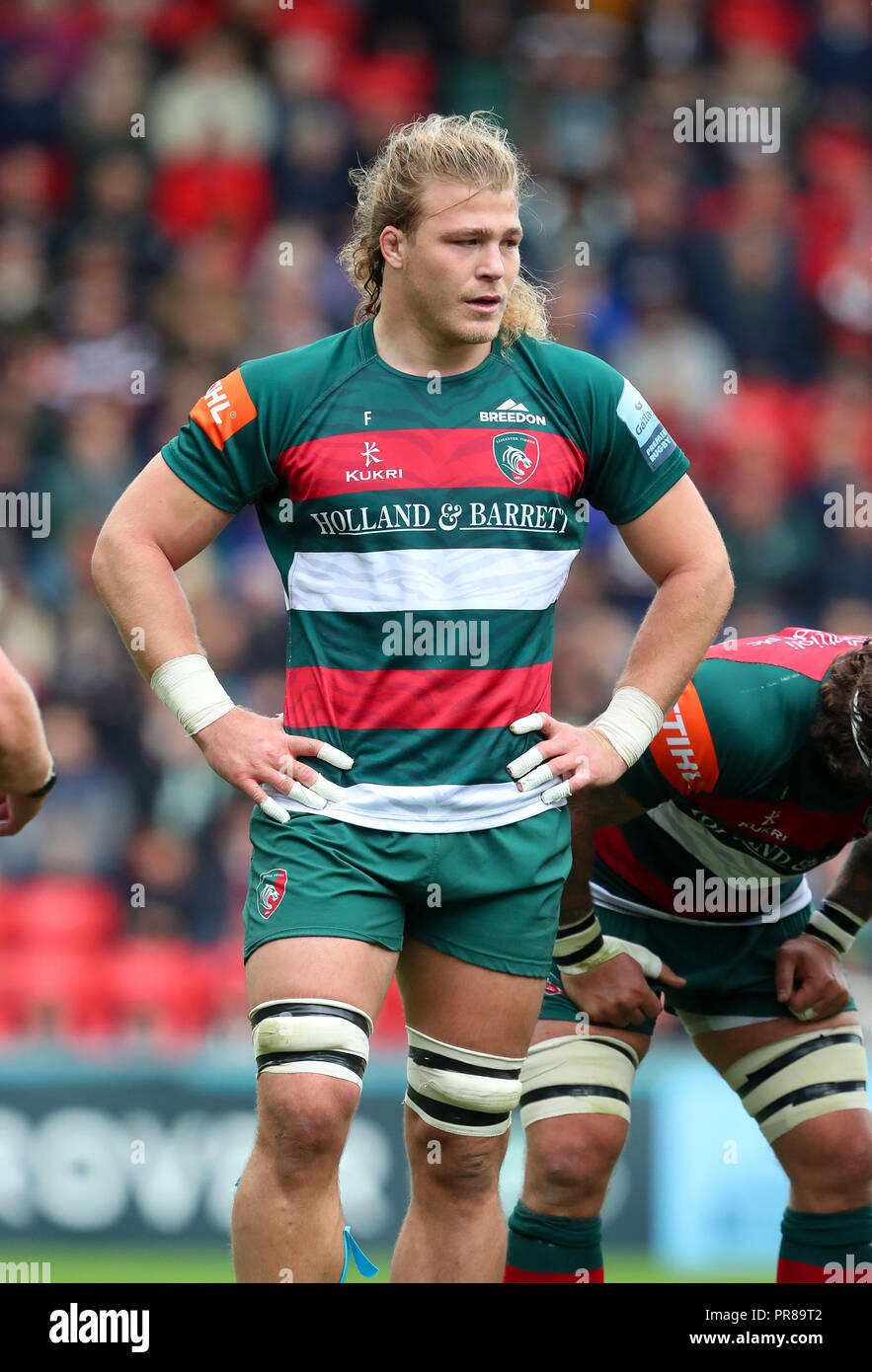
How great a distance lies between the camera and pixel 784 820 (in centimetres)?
435

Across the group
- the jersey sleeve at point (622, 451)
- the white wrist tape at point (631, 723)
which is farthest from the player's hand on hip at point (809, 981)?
the jersey sleeve at point (622, 451)

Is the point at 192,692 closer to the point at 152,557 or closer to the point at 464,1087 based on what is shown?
the point at 152,557

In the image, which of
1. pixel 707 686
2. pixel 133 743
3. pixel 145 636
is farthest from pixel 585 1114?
pixel 133 743

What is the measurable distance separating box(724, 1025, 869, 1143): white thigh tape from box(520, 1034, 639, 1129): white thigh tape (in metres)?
0.32

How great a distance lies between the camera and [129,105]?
34.7 feet

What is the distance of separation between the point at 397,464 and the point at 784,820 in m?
1.40

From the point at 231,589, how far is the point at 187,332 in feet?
5.23

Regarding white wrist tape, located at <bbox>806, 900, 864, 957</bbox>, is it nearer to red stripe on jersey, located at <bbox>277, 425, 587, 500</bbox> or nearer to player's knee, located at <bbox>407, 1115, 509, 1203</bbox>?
player's knee, located at <bbox>407, 1115, 509, 1203</bbox>

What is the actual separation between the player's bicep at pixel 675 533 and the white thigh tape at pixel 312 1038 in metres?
1.22

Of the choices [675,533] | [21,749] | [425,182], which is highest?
[425,182]

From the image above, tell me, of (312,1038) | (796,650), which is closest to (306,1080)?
(312,1038)

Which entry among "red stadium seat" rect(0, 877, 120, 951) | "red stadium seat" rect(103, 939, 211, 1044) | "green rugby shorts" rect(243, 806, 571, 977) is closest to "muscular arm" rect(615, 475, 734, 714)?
"green rugby shorts" rect(243, 806, 571, 977)

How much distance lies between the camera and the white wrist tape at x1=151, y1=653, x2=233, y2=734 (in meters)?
3.69
